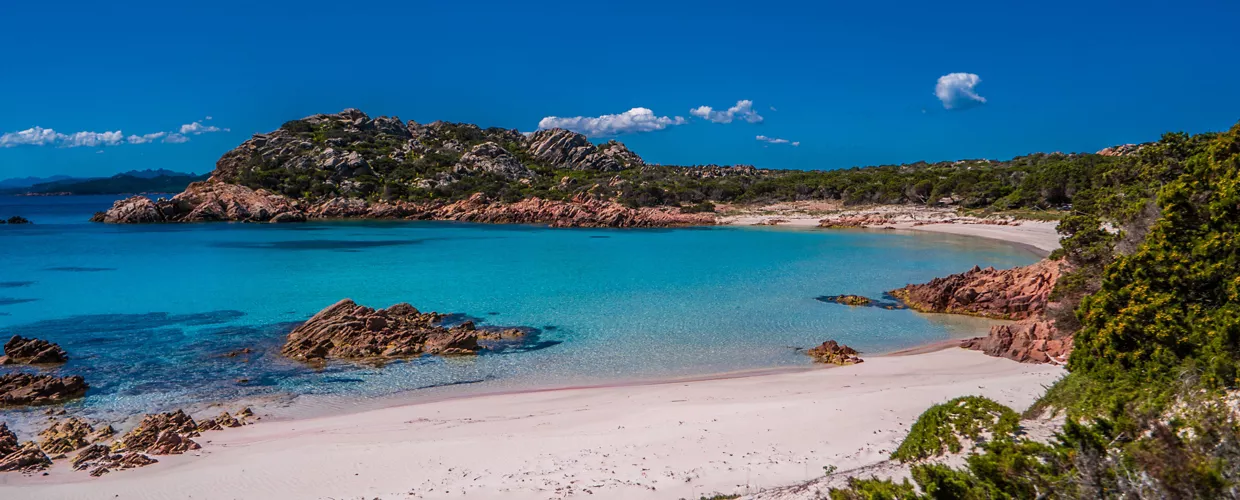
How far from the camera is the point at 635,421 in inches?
408

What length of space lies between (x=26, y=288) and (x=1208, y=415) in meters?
36.0

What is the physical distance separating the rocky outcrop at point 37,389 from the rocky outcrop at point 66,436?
1.80 m

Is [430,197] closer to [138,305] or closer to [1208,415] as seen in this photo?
[138,305]

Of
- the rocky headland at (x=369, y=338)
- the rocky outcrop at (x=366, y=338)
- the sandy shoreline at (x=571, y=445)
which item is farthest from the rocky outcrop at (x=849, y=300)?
the rocky outcrop at (x=366, y=338)

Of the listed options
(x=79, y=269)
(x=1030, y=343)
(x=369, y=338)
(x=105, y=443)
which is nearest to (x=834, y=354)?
(x=1030, y=343)

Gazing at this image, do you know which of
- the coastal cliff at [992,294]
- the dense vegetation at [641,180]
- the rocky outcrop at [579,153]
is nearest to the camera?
the coastal cliff at [992,294]

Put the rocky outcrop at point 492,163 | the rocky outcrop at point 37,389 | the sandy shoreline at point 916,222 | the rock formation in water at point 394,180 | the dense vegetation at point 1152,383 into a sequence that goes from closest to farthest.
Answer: the dense vegetation at point 1152,383 → the rocky outcrop at point 37,389 → the sandy shoreline at point 916,222 → the rock formation in water at point 394,180 → the rocky outcrop at point 492,163

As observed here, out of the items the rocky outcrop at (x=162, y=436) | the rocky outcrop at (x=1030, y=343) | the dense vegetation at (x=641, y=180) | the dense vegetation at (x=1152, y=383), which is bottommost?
the rocky outcrop at (x=162, y=436)

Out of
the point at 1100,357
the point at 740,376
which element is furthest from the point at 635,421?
the point at 1100,357

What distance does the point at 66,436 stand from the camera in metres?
10.3

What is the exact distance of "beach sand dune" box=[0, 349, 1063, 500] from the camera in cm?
795

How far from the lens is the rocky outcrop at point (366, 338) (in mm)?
15938

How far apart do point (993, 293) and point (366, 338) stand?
17541mm

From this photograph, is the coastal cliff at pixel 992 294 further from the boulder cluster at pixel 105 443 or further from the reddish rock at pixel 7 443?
the reddish rock at pixel 7 443
